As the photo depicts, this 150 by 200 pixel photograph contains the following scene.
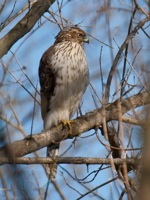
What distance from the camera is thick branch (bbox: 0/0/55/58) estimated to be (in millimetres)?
4633

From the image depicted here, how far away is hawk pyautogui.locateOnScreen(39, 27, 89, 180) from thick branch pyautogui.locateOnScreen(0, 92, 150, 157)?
51 cm

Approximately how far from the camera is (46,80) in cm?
533

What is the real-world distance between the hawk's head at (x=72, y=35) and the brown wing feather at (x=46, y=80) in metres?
0.31

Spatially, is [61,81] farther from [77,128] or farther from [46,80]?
[77,128]

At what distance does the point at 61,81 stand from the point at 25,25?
76 cm

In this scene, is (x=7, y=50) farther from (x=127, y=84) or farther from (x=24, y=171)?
(x=24, y=171)

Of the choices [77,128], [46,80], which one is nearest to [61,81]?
[46,80]

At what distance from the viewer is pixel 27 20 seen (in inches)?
191

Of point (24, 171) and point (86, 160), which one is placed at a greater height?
point (86, 160)

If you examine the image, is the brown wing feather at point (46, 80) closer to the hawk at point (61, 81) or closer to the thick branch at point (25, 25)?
the hawk at point (61, 81)

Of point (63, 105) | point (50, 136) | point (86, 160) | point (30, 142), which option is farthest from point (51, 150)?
point (86, 160)

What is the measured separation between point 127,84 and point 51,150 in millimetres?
2086

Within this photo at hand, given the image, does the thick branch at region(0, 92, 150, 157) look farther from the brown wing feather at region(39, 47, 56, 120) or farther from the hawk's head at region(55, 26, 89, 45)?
the hawk's head at region(55, 26, 89, 45)

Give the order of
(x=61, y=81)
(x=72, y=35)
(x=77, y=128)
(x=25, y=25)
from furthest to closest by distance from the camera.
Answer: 1. (x=72, y=35)
2. (x=61, y=81)
3. (x=25, y=25)
4. (x=77, y=128)
